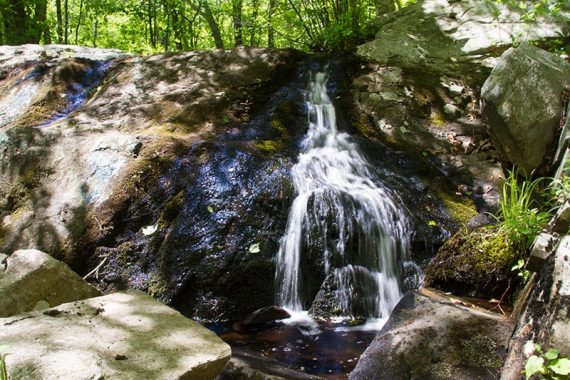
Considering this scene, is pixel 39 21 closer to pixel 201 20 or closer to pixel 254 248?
pixel 201 20

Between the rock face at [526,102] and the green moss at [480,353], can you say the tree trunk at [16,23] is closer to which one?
the rock face at [526,102]

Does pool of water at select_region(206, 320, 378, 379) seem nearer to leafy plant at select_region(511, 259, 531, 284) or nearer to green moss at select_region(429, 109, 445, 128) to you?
leafy plant at select_region(511, 259, 531, 284)

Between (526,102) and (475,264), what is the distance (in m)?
1.84

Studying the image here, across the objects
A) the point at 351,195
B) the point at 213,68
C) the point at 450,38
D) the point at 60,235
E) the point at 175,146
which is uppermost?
the point at 450,38

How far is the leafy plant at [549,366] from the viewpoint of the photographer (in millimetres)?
2055

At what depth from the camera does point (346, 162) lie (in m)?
6.04

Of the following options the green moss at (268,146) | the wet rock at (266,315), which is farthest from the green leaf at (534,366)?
the green moss at (268,146)

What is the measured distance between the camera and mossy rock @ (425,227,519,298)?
4.03m

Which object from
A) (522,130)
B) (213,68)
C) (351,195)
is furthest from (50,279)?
(213,68)

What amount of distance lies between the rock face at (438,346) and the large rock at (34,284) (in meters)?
2.05

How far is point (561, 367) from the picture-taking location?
6.77ft

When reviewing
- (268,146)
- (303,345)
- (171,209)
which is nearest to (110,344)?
(303,345)

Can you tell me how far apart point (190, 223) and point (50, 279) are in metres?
1.66

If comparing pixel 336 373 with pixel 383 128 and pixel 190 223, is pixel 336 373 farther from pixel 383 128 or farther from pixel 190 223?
pixel 383 128
